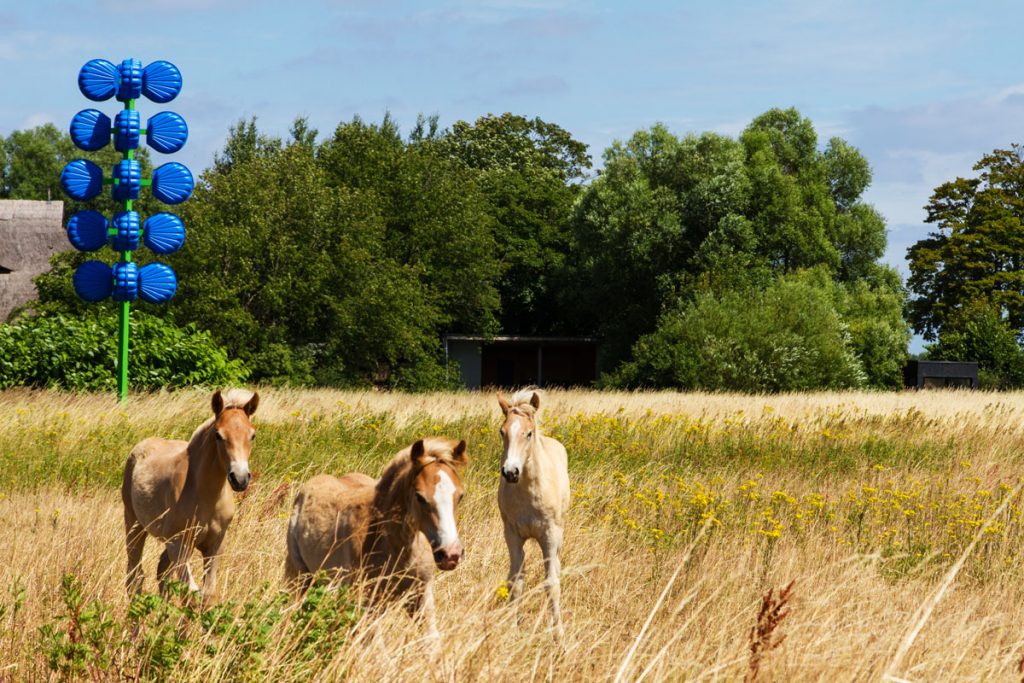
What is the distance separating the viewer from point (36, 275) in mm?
30172

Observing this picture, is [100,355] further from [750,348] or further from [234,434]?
[750,348]

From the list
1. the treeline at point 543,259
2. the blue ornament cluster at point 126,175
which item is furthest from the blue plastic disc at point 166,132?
the treeline at point 543,259

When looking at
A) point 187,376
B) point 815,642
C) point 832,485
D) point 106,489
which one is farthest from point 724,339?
point 815,642

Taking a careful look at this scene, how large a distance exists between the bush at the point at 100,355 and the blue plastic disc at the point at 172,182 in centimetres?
404

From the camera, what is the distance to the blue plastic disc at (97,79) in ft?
63.8

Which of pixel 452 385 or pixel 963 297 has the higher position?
pixel 963 297

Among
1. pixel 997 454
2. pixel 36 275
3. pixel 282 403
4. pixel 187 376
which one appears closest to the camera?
pixel 997 454

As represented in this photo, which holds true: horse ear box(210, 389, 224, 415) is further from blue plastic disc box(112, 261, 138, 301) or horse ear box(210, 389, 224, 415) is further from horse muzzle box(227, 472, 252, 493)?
blue plastic disc box(112, 261, 138, 301)

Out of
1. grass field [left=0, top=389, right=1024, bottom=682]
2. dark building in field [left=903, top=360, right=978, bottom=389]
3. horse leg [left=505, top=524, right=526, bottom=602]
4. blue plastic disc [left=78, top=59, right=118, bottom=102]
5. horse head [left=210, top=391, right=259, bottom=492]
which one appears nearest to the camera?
grass field [left=0, top=389, right=1024, bottom=682]

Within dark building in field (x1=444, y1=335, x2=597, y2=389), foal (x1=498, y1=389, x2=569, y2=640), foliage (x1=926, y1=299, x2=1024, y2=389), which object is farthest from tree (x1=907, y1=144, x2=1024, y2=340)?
foal (x1=498, y1=389, x2=569, y2=640)

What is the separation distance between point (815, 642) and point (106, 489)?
26.3 ft

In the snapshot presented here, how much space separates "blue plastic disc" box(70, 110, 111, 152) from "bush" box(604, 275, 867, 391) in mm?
20019

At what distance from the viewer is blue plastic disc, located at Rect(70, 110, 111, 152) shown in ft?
64.4

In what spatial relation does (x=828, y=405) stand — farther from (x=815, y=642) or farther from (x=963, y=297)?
(x=963, y=297)
